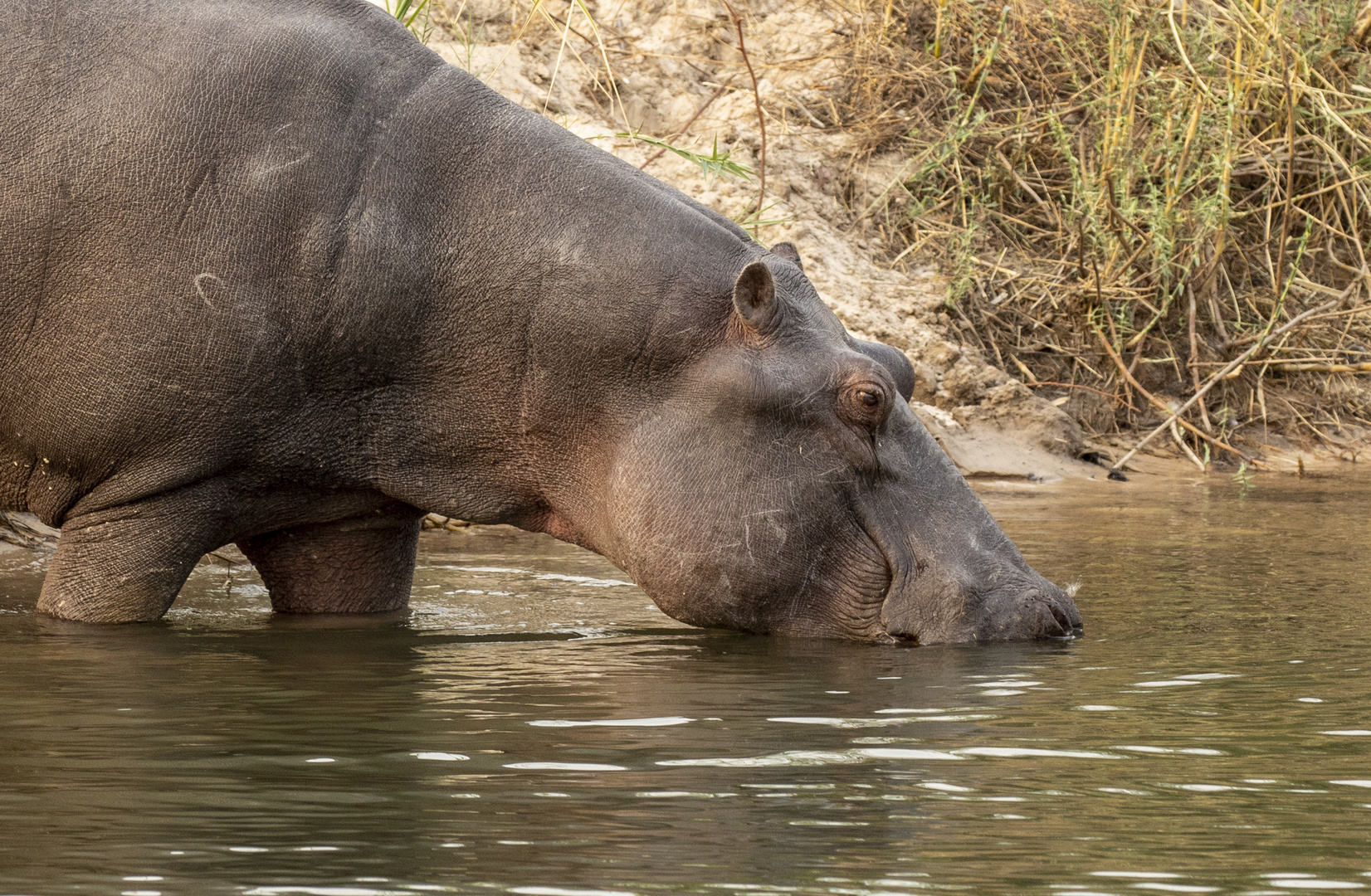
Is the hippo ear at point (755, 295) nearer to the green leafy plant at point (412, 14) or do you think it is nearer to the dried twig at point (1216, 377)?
the green leafy plant at point (412, 14)

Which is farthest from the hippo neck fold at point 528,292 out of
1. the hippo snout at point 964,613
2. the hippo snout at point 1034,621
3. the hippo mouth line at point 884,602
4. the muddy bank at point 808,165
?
the muddy bank at point 808,165

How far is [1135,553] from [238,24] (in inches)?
139

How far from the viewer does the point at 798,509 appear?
4602 mm

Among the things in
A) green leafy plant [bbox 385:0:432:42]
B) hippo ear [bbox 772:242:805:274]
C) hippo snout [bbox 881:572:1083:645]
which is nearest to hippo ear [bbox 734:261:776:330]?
hippo ear [bbox 772:242:805:274]

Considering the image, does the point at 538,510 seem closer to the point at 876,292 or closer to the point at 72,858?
the point at 72,858

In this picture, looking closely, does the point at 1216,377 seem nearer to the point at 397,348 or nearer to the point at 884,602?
the point at 884,602

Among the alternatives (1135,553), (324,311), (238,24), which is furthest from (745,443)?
(1135,553)

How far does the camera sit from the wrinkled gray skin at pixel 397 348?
4395 millimetres

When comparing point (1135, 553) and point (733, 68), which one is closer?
point (1135, 553)

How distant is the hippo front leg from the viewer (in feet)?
15.0

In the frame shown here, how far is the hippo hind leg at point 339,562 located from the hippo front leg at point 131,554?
1.20ft

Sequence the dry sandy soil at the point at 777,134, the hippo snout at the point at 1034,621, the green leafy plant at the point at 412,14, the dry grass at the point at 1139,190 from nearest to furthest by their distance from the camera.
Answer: the hippo snout at the point at 1034,621 → the green leafy plant at the point at 412,14 → the dry sandy soil at the point at 777,134 → the dry grass at the point at 1139,190

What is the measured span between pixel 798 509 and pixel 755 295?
1.75ft

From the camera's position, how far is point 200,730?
11.1 ft
